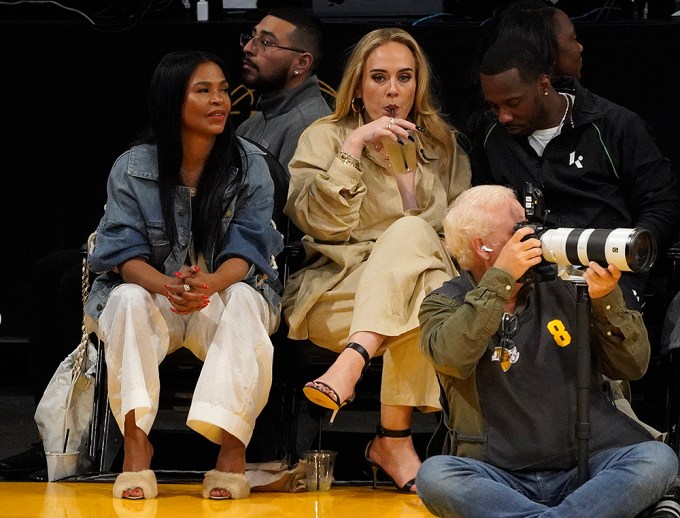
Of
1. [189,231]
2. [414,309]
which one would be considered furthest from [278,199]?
[414,309]

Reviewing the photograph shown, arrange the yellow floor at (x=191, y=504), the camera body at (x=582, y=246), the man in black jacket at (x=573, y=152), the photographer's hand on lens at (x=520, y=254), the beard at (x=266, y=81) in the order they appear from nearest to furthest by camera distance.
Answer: the camera body at (x=582, y=246)
the photographer's hand on lens at (x=520, y=254)
the yellow floor at (x=191, y=504)
the man in black jacket at (x=573, y=152)
the beard at (x=266, y=81)

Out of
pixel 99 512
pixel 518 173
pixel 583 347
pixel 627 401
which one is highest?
pixel 518 173

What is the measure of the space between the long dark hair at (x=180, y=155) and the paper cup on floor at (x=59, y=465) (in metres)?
0.70

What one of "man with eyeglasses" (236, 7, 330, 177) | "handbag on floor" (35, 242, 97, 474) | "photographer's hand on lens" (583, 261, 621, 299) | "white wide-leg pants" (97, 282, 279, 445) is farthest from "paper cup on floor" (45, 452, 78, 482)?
"photographer's hand on lens" (583, 261, 621, 299)

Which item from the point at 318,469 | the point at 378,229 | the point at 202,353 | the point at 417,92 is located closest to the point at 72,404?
the point at 202,353

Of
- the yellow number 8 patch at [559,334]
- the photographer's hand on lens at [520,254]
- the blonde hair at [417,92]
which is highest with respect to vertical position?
the blonde hair at [417,92]

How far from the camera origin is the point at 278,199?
4375mm

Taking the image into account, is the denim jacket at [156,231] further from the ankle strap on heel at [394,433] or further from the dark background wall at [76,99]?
the dark background wall at [76,99]

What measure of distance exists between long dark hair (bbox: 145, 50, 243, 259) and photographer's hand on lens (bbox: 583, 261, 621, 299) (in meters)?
1.40

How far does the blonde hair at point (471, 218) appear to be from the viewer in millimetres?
3260

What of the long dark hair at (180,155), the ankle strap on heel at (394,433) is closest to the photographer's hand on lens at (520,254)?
the ankle strap on heel at (394,433)

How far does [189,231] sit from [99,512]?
89 cm

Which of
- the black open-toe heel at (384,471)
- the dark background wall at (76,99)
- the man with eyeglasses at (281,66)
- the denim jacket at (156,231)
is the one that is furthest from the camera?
the dark background wall at (76,99)

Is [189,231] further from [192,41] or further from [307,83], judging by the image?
[192,41]
